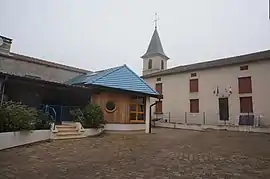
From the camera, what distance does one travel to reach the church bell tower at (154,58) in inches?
1437

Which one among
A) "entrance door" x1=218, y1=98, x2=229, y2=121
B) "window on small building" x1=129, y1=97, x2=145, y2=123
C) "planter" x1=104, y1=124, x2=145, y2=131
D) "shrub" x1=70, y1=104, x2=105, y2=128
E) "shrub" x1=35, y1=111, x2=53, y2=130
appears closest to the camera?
"shrub" x1=35, y1=111, x2=53, y2=130

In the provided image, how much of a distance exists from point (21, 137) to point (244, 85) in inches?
703

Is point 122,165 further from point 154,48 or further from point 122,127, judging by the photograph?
point 154,48

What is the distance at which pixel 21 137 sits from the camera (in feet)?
29.7

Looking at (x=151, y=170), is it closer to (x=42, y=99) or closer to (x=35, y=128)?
(x=35, y=128)

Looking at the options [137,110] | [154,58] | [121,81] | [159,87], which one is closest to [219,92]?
[159,87]

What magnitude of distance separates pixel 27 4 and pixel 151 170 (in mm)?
8764

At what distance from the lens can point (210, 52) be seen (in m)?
36.7

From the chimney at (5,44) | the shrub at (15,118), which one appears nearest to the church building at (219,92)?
the chimney at (5,44)

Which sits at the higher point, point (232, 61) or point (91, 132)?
point (232, 61)

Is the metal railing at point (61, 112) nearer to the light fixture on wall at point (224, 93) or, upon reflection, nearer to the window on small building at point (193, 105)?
the window on small building at point (193, 105)

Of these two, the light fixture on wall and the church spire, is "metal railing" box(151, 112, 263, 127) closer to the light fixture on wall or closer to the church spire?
the light fixture on wall

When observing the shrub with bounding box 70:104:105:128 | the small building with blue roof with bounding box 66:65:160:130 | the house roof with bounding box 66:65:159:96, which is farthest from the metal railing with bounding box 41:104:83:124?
the house roof with bounding box 66:65:159:96

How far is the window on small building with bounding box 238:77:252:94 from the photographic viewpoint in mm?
20359
